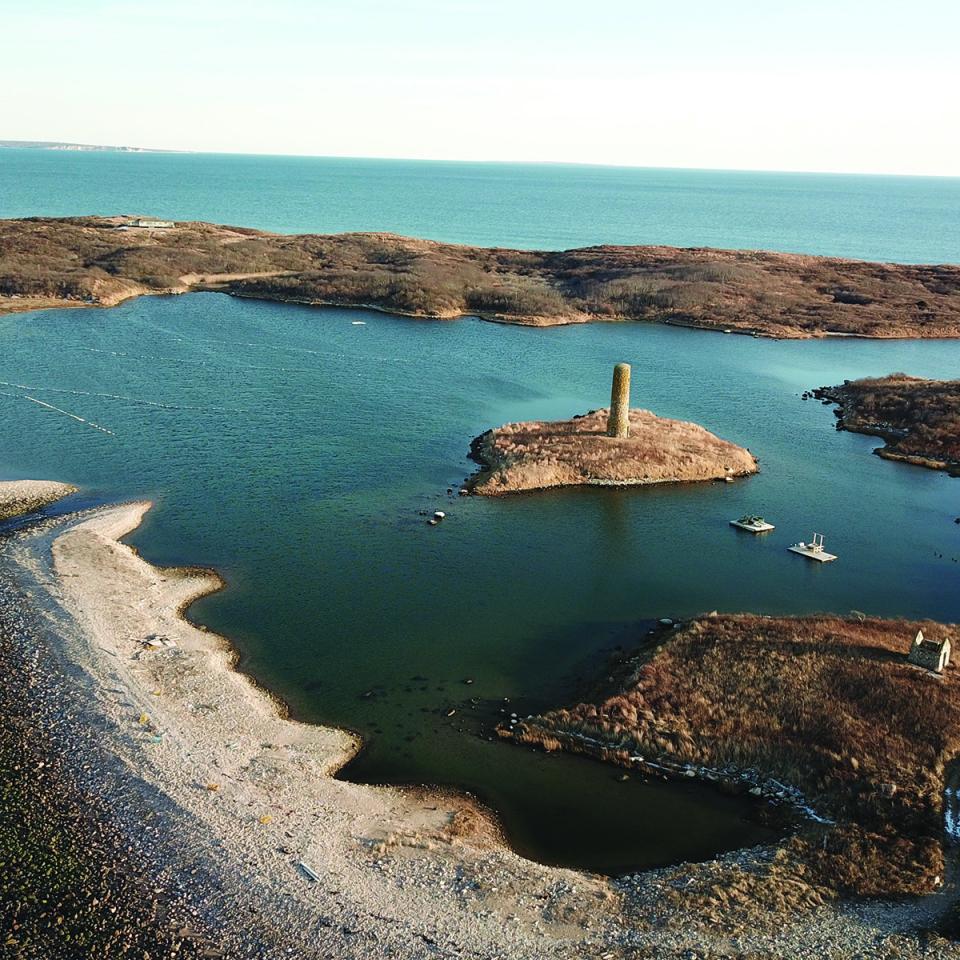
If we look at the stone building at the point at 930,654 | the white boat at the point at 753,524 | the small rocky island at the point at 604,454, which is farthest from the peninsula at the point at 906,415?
the stone building at the point at 930,654

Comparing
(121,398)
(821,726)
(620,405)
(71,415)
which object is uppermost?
(620,405)

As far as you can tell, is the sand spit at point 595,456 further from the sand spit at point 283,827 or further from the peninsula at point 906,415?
the sand spit at point 283,827

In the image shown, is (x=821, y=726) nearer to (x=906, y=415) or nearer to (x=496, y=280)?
(x=906, y=415)

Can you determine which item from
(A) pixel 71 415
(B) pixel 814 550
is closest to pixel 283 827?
(B) pixel 814 550

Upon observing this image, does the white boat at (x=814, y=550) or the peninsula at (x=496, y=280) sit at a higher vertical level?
the peninsula at (x=496, y=280)

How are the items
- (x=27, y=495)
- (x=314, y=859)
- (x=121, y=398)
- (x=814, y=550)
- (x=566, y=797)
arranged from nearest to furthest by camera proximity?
(x=314, y=859)
(x=566, y=797)
(x=814, y=550)
(x=27, y=495)
(x=121, y=398)

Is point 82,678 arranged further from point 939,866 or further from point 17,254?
point 17,254
